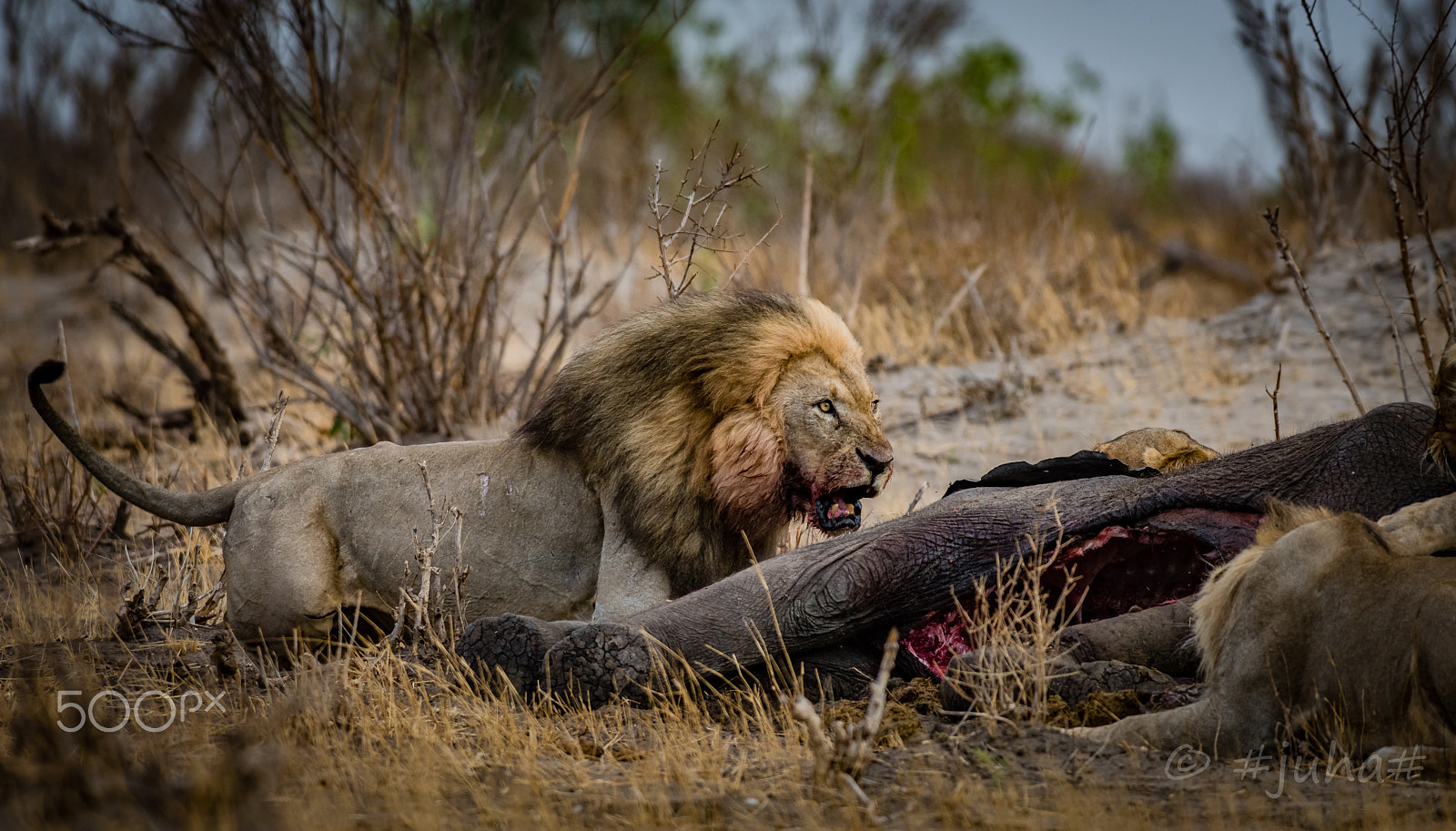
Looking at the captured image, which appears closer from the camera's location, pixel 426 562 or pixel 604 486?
pixel 426 562

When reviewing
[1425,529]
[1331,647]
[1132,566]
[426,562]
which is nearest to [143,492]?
[426,562]

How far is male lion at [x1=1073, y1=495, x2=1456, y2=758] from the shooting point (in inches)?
106

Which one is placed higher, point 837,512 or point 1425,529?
point 837,512

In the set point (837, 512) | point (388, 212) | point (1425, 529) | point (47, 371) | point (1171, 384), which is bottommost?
point (1425, 529)

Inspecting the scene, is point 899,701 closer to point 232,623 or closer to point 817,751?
point 817,751

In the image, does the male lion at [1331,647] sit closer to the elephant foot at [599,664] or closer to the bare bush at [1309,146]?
the elephant foot at [599,664]

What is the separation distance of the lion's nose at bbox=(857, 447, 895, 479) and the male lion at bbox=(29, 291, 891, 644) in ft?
0.04

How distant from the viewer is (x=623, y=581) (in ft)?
12.5

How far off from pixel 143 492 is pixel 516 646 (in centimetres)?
185

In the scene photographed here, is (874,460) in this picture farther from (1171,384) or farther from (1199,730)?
(1171,384)

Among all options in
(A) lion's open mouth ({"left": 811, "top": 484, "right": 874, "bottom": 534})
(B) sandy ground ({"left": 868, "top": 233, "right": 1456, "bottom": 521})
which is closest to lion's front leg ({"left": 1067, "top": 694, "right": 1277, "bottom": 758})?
(A) lion's open mouth ({"left": 811, "top": 484, "right": 874, "bottom": 534})

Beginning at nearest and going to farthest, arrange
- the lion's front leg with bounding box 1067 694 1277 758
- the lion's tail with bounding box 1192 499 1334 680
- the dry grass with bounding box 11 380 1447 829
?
the dry grass with bounding box 11 380 1447 829, the lion's front leg with bounding box 1067 694 1277 758, the lion's tail with bounding box 1192 499 1334 680

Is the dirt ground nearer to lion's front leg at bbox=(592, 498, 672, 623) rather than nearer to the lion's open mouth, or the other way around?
lion's front leg at bbox=(592, 498, 672, 623)

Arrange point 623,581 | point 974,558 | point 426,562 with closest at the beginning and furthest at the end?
point 974,558, point 426,562, point 623,581
